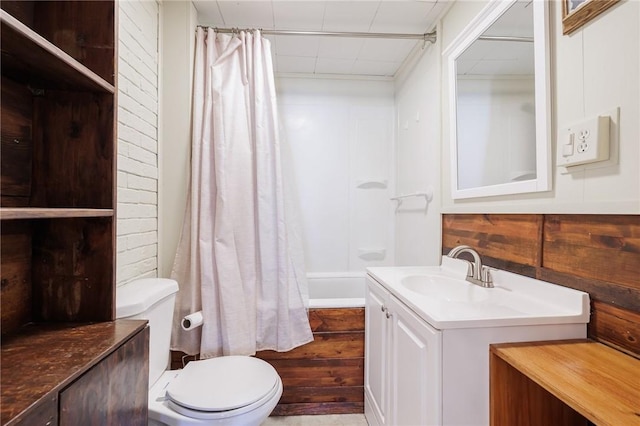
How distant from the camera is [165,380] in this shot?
4.46 ft

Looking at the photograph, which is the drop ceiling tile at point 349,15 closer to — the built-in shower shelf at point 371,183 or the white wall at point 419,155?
the white wall at point 419,155

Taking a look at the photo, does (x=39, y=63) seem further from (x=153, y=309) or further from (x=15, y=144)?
(x=153, y=309)

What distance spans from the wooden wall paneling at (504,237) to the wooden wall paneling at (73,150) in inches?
54.7

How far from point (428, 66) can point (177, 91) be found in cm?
153

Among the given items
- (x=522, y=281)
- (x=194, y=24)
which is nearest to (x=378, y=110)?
(x=194, y=24)

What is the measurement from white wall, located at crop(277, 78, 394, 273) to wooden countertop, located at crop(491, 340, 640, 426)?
186 centimetres

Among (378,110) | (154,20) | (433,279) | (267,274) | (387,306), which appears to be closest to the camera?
(387,306)

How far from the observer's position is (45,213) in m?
0.65

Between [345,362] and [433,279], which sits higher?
[433,279]

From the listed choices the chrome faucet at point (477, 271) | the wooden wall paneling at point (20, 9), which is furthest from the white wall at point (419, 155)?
the wooden wall paneling at point (20, 9)

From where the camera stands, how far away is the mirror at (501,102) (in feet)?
3.50

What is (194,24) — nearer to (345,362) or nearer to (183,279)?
(183,279)

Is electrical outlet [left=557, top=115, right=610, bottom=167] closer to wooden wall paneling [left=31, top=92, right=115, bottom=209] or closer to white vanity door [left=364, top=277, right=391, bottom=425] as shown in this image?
white vanity door [left=364, top=277, right=391, bottom=425]

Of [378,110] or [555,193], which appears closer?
[555,193]
